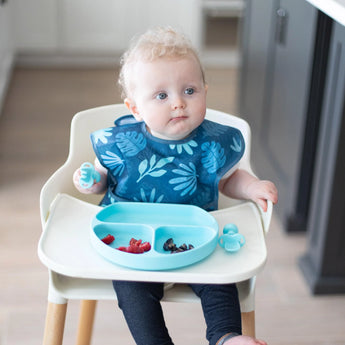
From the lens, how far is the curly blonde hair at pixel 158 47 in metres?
0.96

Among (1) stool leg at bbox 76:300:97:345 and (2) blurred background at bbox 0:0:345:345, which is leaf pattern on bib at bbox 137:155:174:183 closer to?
(1) stool leg at bbox 76:300:97:345

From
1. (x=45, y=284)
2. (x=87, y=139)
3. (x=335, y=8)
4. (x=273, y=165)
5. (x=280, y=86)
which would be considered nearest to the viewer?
(x=87, y=139)

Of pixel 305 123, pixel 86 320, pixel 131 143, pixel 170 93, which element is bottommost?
pixel 86 320

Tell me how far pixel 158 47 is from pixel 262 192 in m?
0.32

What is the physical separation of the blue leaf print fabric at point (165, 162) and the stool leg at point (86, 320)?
13.9 inches

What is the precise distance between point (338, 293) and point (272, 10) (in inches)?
42.8

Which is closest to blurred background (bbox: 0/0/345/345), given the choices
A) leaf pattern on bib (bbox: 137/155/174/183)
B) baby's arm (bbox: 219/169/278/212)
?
baby's arm (bbox: 219/169/278/212)

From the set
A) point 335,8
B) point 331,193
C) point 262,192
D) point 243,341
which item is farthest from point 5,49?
point 243,341

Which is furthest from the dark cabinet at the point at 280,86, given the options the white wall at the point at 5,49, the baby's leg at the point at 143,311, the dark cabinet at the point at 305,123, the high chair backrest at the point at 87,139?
the white wall at the point at 5,49

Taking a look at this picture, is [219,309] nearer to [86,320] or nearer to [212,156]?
[212,156]

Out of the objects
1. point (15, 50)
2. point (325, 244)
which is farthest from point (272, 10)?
point (15, 50)

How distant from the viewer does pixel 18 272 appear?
1.86m

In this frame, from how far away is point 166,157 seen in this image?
104 centimetres

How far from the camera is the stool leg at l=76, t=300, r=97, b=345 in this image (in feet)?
4.32
